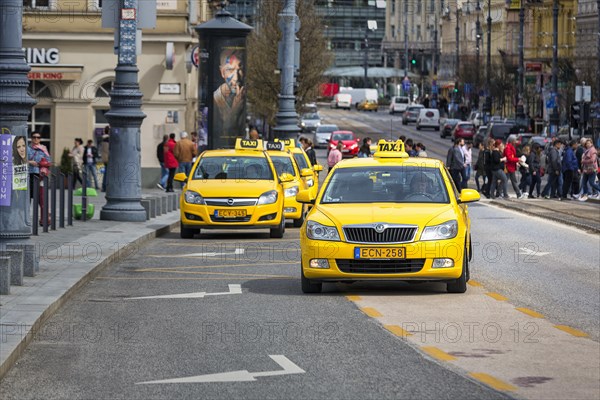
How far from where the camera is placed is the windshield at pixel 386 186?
17875 millimetres

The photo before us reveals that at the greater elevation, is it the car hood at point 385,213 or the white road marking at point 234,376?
the car hood at point 385,213

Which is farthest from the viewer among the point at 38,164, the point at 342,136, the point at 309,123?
the point at 309,123

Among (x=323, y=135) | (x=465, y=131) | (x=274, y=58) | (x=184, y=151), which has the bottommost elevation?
(x=184, y=151)

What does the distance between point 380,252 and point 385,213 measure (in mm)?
559

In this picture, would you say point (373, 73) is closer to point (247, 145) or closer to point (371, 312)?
point (247, 145)

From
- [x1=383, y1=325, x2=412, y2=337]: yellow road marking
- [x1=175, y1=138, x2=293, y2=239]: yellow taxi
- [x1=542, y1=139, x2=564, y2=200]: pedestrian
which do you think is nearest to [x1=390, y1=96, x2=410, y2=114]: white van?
[x1=542, y1=139, x2=564, y2=200]: pedestrian

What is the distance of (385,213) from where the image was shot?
16.9 metres

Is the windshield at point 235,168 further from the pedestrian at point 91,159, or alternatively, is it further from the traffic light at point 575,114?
the traffic light at point 575,114

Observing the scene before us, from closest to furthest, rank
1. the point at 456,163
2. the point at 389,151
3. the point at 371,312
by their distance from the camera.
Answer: the point at 371,312, the point at 389,151, the point at 456,163

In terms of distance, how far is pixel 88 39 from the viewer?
163 feet

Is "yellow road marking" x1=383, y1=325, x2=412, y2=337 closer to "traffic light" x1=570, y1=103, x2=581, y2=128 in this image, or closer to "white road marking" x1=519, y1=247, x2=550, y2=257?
"white road marking" x1=519, y1=247, x2=550, y2=257

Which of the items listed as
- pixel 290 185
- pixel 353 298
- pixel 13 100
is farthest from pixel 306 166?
pixel 353 298

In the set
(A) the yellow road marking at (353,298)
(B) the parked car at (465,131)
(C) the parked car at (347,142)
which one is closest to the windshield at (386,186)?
(A) the yellow road marking at (353,298)

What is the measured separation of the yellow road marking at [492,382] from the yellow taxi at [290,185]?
17386 mm
